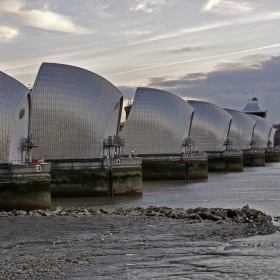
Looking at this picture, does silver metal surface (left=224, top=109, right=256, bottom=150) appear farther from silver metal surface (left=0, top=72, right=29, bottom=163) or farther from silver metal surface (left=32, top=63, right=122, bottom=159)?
silver metal surface (left=0, top=72, right=29, bottom=163)

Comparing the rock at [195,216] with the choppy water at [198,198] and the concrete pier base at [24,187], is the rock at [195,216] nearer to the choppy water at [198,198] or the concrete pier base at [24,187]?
the choppy water at [198,198]

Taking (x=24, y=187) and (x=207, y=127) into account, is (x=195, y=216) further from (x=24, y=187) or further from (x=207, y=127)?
(x=207, y=127)

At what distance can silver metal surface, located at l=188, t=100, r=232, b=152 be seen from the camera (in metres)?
82.4

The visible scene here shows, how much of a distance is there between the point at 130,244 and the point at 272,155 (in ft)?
351

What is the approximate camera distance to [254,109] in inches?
5704

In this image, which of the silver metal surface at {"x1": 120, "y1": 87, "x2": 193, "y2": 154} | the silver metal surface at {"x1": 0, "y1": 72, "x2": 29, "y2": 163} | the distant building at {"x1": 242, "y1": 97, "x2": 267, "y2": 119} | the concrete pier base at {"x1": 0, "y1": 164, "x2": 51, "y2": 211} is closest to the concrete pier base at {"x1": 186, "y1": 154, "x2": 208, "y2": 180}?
the silver metal surface at {"x1": 120, "y1": 87, "x2": 193, "y2": 154}

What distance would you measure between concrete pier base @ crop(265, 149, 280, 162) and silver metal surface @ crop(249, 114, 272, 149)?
5.03 ft

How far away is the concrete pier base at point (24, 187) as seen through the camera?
31172 millimetres

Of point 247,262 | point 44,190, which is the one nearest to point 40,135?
point 44,190

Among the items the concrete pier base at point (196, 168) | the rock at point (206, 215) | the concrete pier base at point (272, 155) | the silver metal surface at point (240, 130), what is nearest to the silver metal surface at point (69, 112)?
the concrete pier base at point (196, 168)

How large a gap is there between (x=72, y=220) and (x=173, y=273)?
402 inches

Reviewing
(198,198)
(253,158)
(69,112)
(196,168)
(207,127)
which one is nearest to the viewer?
(198,198)

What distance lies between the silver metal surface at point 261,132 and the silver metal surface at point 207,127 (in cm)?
3464

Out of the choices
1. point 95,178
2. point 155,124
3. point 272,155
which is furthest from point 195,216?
point 272,155
